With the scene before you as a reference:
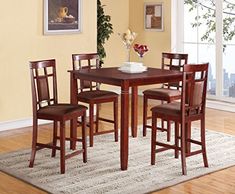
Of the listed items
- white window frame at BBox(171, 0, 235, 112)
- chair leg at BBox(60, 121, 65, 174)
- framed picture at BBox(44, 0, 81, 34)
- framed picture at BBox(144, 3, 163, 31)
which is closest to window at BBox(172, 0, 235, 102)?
white window frame at BBox(171, 0, 235, 112)

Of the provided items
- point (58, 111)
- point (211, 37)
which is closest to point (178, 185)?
point (58, 111)

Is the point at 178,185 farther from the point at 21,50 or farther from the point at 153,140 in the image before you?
the point at 21,50

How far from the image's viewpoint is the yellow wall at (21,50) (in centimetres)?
599

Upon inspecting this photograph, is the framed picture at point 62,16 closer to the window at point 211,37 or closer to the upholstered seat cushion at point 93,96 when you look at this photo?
the upholstered seat cushion at point 93,96

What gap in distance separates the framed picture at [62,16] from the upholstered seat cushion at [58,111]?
1.94 meters

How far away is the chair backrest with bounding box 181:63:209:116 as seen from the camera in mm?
4375

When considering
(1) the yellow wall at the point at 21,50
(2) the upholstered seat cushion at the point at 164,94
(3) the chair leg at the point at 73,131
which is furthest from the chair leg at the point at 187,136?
(1) the yellow wall at the point at 21,50

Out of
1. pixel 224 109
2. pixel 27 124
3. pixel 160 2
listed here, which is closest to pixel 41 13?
pixel 27 124

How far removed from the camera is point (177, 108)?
4520 millimetres

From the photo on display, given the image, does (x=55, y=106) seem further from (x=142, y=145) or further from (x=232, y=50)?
(x=232, y=50)

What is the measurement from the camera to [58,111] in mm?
4527

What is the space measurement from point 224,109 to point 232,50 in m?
0.90

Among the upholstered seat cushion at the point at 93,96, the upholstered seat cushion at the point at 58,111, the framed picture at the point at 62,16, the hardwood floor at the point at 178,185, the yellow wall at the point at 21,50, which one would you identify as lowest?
the hardwood floor at the point at 178,185

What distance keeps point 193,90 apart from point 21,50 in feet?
8.56
